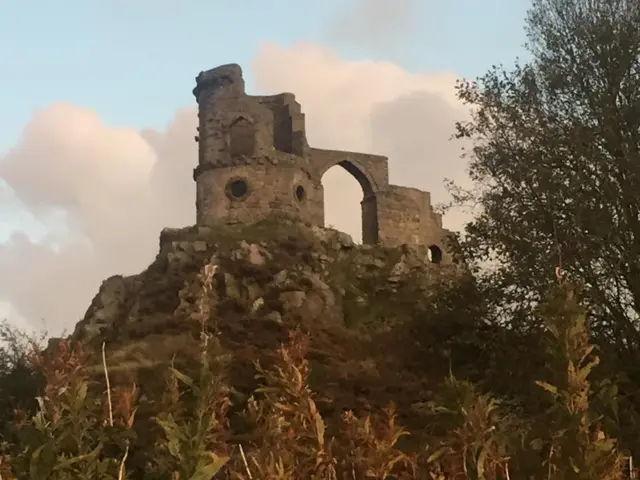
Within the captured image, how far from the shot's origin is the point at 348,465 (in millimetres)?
3877

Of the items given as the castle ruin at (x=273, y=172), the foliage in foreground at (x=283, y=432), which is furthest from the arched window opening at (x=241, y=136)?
the foliage in foreground at (x=283, y=432)

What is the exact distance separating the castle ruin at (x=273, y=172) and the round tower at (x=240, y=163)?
0.04 m

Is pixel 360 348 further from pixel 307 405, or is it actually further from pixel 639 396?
pixel 307 405

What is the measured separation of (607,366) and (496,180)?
19.6ft

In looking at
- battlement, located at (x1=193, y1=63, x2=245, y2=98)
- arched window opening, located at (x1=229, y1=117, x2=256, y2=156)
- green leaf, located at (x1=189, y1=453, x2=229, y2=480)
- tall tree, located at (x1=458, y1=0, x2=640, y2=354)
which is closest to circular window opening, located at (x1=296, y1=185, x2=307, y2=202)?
arched window opening, located at (x1=229, y1=117, x2=256, y2=156)

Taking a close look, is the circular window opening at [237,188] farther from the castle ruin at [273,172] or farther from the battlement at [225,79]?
the battlement at [225,79]

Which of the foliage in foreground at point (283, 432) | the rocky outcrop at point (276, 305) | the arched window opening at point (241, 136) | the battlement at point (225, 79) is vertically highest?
the battlement at point (225, 79)

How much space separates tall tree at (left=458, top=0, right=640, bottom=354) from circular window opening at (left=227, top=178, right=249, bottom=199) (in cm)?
1374

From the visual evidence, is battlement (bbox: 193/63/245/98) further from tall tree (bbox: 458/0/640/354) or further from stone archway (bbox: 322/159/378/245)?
tall tree (bbox: 458/0/640/354)

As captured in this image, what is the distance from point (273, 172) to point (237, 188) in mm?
1432

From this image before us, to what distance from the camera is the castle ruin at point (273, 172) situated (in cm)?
2916

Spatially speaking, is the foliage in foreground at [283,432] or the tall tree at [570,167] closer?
the foliage in foreground at [283,432]

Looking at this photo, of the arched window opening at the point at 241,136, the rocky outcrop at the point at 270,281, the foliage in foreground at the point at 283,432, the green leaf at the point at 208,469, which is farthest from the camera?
the arched window opening at the point at 241,136

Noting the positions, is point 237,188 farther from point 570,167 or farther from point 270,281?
point 570,167
